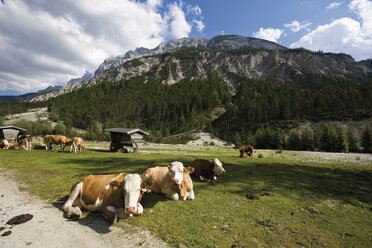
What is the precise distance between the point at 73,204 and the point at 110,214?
4.95 feet

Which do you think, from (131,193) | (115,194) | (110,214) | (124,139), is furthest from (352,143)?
(110,214)

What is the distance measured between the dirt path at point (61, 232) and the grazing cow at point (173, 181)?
1862mm

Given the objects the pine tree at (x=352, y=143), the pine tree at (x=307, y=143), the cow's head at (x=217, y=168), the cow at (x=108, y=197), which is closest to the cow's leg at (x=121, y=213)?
the cow at (x=108, y=197)

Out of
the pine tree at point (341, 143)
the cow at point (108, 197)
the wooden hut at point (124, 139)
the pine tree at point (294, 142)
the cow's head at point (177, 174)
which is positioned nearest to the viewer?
the cow at point (108, 197)

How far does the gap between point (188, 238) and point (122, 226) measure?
1854mm

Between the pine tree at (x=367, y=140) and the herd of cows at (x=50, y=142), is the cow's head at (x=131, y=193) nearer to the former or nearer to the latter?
the herd of cows at (x=50, y=142)

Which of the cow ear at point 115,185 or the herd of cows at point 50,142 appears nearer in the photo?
the cow ear at point 115,185

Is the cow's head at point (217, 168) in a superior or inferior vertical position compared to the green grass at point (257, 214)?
superior

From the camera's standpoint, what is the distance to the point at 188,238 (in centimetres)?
350

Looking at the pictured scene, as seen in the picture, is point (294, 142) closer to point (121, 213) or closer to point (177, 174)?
point (177, 174)

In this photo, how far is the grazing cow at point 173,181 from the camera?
5.45 metres

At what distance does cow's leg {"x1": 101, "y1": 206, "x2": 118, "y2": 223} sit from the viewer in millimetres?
4113

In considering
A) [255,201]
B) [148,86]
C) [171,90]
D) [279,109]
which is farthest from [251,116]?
Answer: [148,86]

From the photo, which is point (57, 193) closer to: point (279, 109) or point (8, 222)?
point (8, 222)
